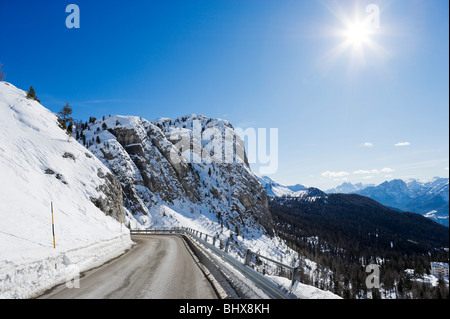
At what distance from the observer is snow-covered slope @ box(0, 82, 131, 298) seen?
26.2 feet

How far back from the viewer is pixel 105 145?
9281 cm

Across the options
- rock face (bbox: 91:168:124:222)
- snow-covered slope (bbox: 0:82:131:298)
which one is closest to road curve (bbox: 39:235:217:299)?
snow-covered slope (bbox: 0:82:131:298)

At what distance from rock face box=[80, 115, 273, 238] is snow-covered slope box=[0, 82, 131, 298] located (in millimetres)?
50351

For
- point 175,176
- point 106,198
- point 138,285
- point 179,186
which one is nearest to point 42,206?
point 138,285

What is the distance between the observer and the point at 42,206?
1616cm

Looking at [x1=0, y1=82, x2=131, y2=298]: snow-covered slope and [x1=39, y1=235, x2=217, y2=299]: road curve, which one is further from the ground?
[x1=0, y1=82, x2=131, y2=298]: snow-covered slope

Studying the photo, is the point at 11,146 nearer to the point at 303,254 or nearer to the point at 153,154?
the point at 153,154

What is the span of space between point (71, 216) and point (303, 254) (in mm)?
169053

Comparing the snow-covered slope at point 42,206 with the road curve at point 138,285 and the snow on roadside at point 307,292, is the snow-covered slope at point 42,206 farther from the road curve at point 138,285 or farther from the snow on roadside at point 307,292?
the snow on roadside at point 307,292

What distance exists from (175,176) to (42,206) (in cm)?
10796

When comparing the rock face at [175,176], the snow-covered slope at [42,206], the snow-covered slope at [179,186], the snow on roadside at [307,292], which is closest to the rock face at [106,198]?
the snow-covered slope at [42,206]

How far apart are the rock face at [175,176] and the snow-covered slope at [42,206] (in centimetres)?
5035

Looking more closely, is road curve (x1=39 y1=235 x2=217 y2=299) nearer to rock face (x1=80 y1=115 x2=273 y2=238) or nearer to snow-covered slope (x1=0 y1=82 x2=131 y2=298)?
snow-covered slope (x1=0 y1=82 x2=131 y2=298)

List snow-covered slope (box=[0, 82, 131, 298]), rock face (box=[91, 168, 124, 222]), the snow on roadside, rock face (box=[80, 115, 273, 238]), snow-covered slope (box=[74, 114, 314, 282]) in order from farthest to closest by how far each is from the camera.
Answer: rock face (box=[80, 115, 273, 238]) → snow-covered slope (box=[74, 114, 314, 282]) → rock face (box=[91, 168, 124, 222]) → snow-covered slope (box=[0, 82, 131, 298]) → the snow on roadside
